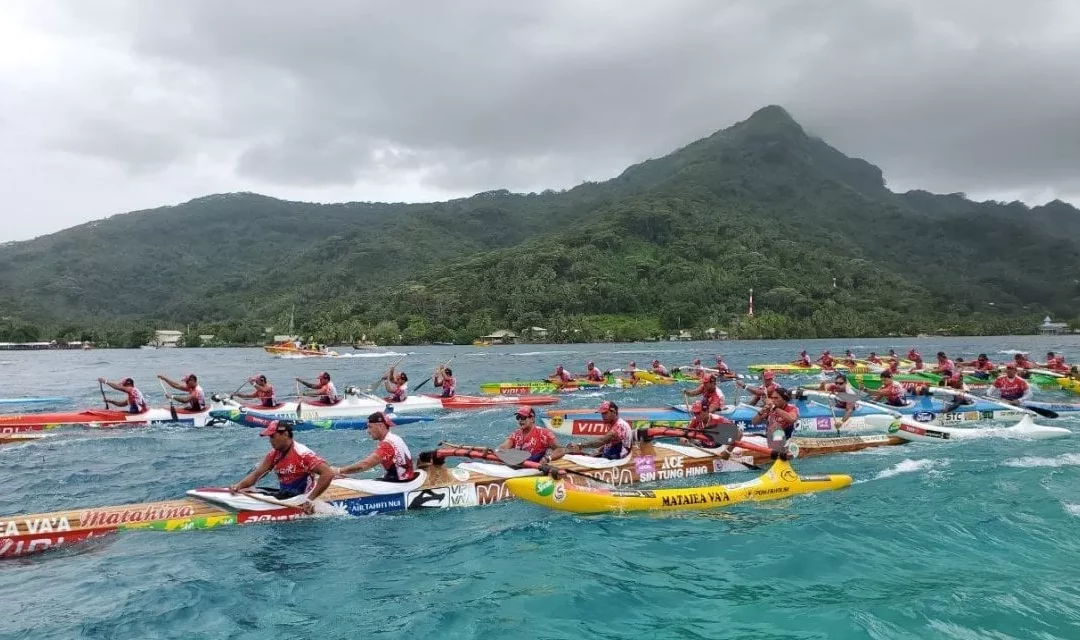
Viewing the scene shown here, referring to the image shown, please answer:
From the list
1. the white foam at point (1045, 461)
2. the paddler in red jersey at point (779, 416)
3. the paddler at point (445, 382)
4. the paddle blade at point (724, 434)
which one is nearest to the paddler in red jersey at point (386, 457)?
the paddle blade at point (724, 434)

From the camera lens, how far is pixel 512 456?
14086mm

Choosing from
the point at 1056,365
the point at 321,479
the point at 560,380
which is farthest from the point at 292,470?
the point at 1056,365

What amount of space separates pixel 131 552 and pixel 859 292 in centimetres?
18077

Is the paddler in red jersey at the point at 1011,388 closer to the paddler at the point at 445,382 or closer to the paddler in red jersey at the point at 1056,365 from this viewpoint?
the paddler in red jersey at the point at 1056,365

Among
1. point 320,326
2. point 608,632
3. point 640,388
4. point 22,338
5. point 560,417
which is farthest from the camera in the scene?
point 320,326

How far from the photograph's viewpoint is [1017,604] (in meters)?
9.01

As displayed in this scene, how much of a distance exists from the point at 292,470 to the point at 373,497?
1.63 meters

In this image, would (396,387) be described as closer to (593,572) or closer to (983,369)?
(593,572)

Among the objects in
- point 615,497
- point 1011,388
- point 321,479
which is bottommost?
point 615,497

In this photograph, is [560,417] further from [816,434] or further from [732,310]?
[732,310]

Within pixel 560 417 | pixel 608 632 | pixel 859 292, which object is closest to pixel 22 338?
pixel 560 417

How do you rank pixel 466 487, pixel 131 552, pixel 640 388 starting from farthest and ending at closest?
pixel 640 388 → pixel 466 487 → pixel 131 552

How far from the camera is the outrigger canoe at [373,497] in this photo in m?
10.8

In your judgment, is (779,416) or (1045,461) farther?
(1045,461)
